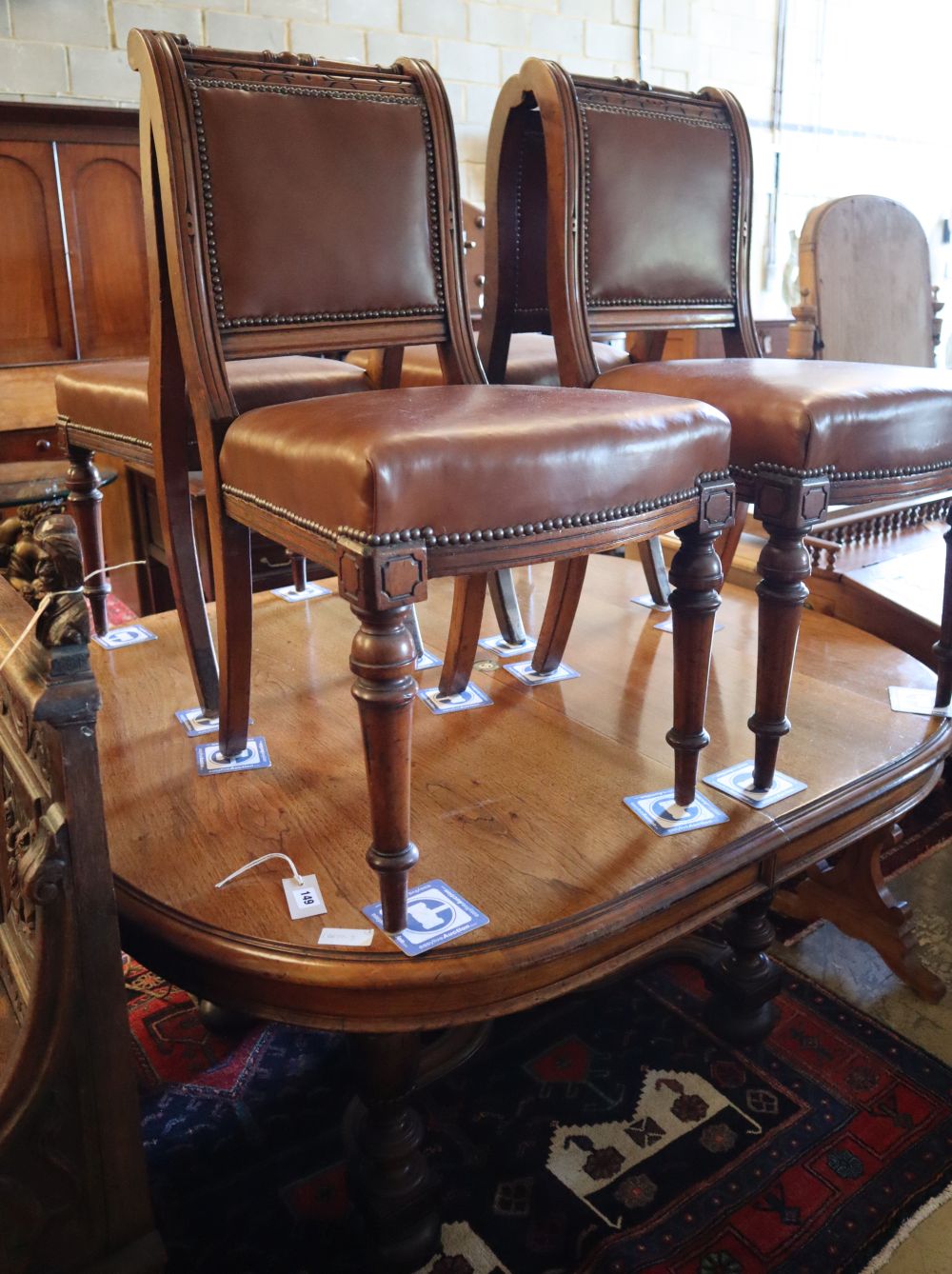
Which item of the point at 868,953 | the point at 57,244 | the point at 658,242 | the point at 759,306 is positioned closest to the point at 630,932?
the point at 868,953

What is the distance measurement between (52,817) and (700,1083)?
3.18ft

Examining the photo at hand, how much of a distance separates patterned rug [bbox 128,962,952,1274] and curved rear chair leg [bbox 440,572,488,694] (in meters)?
0.54

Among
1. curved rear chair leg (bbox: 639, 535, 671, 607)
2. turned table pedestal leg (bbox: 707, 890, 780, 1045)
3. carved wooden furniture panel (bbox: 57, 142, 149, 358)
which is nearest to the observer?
turned table pedestal leg (bbox: 707, 890, 780, 1045)

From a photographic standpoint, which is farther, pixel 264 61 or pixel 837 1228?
pixel 264 61

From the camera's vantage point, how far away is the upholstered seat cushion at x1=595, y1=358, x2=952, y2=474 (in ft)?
4.00

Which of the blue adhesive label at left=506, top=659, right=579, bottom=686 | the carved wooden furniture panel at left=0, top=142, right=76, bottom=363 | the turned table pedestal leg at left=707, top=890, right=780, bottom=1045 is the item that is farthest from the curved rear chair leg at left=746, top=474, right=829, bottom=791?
the carved wooden furniture panel at left=0, top=142, right=76, bottom=363

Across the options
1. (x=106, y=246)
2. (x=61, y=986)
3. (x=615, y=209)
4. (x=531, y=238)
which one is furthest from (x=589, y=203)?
(x=106, y=246)

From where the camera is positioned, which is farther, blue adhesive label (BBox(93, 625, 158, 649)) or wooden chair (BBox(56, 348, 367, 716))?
blue adhesive label (BBox(93, 625, 158, 649))

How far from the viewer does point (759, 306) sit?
16.9 ft

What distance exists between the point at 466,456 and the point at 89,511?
4.02ft

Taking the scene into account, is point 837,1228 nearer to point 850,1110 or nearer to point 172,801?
point 850,1110

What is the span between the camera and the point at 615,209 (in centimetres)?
155

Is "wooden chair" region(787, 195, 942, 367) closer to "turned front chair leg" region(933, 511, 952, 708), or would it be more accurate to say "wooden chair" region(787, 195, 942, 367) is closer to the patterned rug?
"turned front chair leg" region(933, 511, 952, 708)

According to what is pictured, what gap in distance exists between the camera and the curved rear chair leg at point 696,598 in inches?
46.8
